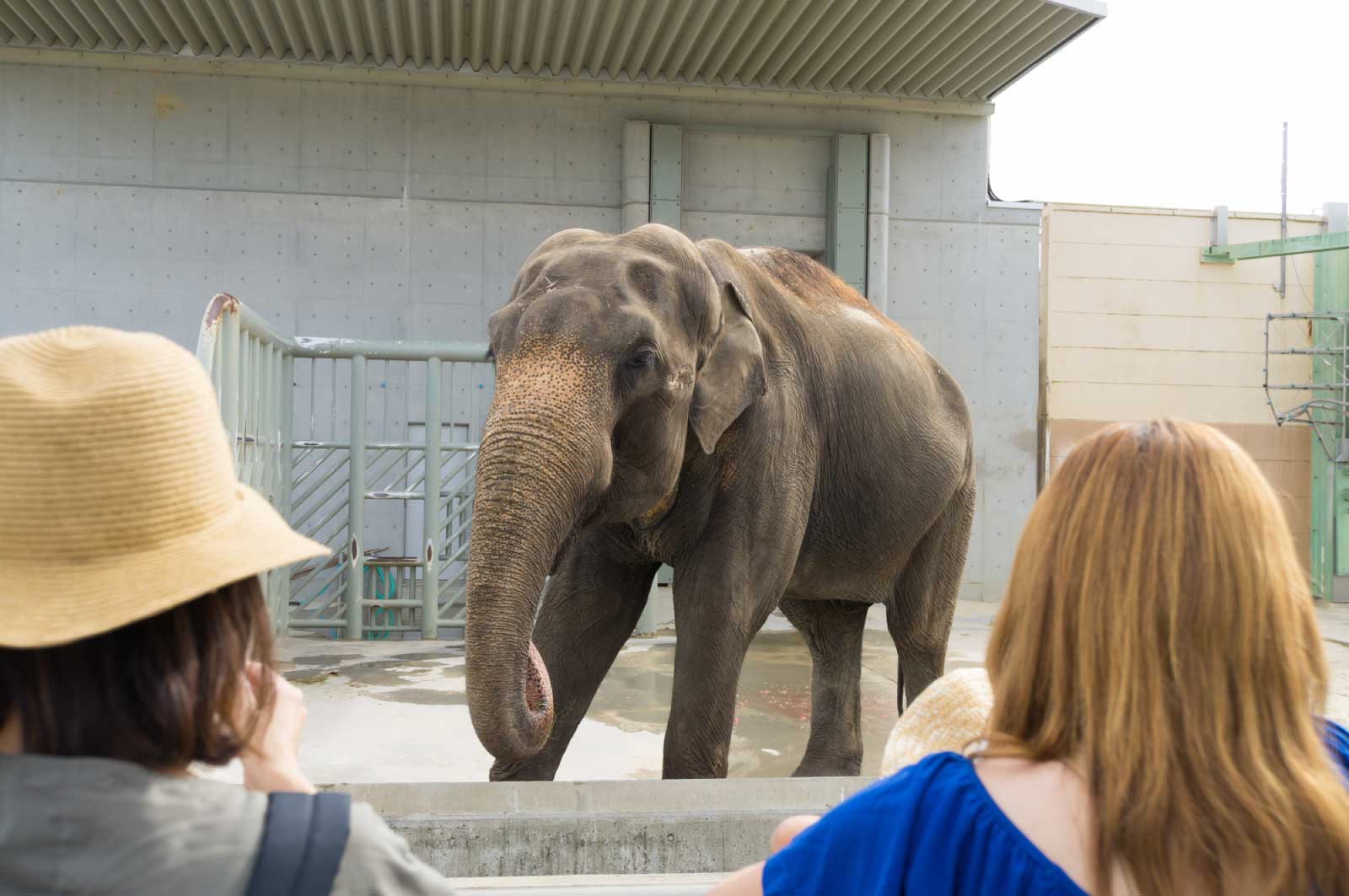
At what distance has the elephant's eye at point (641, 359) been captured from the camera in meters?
3.43

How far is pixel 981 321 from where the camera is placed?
12.7 m

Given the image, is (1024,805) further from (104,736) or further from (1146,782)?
(104,736)

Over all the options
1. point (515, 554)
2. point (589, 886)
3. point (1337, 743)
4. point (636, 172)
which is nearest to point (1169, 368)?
point (636, 172)

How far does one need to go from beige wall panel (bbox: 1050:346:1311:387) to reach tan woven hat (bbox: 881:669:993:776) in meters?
12.6

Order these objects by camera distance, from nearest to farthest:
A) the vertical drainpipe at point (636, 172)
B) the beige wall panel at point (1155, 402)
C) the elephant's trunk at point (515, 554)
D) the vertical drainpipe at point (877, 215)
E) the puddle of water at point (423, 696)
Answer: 1. the elephant's trunk at point (515, 554)
2. the puddle of water at point (423, 696)
3. the vertical drainpipe at point (636, 172)
4. the vertical drainpipe at point (877, 215)
5. the beige wall panel at point (1155, 402)

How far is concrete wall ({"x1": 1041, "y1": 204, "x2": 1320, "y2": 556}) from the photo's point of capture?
45.5 feet

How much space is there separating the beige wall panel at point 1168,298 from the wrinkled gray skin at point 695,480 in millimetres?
9367

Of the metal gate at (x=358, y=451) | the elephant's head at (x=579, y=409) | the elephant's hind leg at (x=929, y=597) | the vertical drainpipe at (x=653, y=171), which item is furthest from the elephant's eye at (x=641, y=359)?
the vertical drainpipe at (x=653, y=171)

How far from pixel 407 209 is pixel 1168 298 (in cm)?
838

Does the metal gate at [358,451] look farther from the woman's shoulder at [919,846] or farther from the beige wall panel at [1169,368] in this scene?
the beige wall panel at [1169,368]

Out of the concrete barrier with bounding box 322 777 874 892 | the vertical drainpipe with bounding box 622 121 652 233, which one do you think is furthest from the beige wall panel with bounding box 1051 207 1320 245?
the concrete barrier with bounding box 322 777 874 892

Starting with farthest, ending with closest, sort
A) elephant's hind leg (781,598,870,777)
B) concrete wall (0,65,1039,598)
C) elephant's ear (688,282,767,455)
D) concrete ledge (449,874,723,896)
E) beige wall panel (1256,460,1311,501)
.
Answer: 1. beige wall panel (1256,460,1311,501)
2. concrete wall (0,65,1039,598)
3. elephant's hind leg (781,598,870,777)
4. elephant's ear (688,282,767,455)
5. concrete ledge (449,874,723,896)

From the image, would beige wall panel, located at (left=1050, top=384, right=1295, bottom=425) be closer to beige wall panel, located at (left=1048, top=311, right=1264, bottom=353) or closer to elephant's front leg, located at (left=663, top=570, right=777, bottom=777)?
beige wall panel, located at (left=1048, top=311, right=1264, bottom=353)

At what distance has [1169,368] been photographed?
46.2ft
